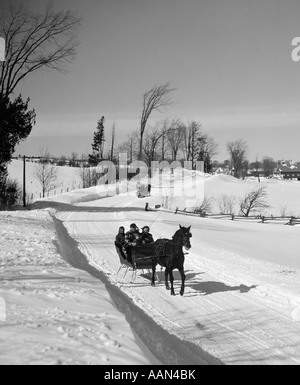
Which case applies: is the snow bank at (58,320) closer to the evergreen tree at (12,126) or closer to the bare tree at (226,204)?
the evergreen tree at (12,126)

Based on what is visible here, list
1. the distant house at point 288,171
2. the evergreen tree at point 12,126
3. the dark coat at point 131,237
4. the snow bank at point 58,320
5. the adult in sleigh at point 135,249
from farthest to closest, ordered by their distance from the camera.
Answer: the distant house at point 288,171, the evergreen tree at point 12,126, the dark coat at point 131,237, the adult in sleigh at point 135,249, the snow bank at point 58,320

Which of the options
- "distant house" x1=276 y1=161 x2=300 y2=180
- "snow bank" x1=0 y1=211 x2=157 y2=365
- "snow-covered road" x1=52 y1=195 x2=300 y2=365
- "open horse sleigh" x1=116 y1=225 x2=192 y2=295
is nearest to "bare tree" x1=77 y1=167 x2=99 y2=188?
"snow-covered road" x1=52 y1=195 x2=300 y2=365

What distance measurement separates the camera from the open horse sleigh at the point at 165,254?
451 inches

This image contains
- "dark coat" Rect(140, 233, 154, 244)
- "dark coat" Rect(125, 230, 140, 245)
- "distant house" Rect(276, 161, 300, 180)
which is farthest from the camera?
"distant house" Rect(276, 161, 300, 180)

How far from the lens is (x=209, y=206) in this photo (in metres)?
54.1

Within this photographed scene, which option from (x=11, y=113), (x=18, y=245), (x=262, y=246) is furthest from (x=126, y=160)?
(x=18, y=245)

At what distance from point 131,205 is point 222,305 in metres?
35.0

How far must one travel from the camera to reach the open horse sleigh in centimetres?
1146

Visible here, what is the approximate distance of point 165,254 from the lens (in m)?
11.8

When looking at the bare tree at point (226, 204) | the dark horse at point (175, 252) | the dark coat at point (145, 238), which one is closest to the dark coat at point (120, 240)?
the dark coat at point (145, 238)

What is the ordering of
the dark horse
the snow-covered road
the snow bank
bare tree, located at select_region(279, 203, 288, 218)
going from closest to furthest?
the snow bank
the snow-covered road
the dark horse
bare tree, located at select_region(279, 203, 288, 218)

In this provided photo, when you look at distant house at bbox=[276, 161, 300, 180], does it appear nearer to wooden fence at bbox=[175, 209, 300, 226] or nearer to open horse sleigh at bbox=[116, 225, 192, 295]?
wooden fence at bbox=[175, 209, 300, 226]

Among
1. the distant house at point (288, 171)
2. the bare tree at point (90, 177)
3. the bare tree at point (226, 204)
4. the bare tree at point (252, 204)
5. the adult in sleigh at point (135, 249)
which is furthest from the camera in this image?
the distant house at point (288, 171)
